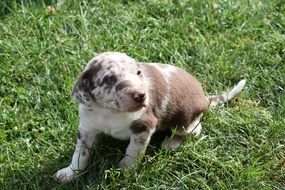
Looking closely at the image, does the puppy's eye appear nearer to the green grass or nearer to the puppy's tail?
the green grass

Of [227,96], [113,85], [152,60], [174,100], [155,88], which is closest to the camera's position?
[113,85]

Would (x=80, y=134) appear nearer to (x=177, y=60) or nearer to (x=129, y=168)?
(x=129, y=168)

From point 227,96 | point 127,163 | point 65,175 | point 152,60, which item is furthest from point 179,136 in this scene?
point 152,60

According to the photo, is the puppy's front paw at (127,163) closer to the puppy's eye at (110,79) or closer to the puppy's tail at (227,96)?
the puppy's eye at (110,79)

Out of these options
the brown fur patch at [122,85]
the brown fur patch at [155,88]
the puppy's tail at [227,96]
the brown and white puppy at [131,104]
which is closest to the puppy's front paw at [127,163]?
the brown and white puppy at [131,104]

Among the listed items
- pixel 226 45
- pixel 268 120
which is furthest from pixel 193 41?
pixel 268 120

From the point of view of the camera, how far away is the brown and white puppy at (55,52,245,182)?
153 inches

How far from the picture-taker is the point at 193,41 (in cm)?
591

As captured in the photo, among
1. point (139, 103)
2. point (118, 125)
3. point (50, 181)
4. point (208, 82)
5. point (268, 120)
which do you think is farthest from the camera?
point (208, 82)

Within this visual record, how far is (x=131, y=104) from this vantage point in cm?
379

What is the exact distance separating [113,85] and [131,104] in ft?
0.62

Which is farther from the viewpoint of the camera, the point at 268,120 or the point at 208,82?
the point at 208,82

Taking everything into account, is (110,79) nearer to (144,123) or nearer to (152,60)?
(144,123)

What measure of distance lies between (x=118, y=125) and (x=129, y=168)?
0.40 m
